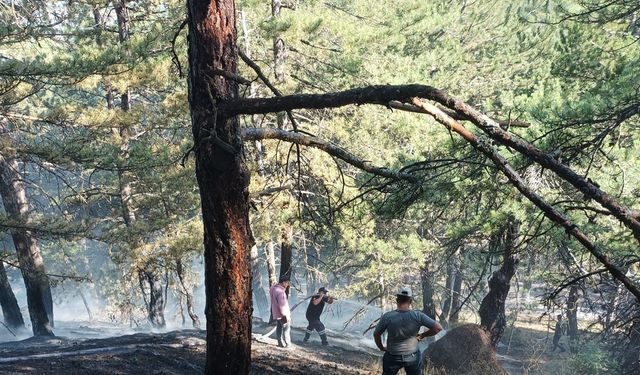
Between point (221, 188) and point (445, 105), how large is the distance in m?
1.63

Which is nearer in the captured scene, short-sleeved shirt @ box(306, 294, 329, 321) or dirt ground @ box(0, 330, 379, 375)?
dirt ground @ box(0, 330, 379, 375)

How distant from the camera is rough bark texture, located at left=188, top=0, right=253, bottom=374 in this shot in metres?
3.47

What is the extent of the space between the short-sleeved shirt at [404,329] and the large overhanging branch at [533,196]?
12.2 feet

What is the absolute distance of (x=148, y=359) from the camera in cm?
776

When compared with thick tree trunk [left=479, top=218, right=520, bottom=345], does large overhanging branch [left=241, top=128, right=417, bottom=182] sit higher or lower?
higher

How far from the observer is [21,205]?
15711mm

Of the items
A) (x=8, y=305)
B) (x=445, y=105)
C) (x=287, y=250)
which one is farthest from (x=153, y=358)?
(x=8, y=305)

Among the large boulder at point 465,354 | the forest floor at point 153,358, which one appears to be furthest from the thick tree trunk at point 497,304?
the forest floor at point 153,358

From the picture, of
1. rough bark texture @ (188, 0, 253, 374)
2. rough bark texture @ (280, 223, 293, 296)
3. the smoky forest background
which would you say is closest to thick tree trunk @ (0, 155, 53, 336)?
the smoky forest background

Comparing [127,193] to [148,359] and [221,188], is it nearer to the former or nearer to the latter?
[148,359]

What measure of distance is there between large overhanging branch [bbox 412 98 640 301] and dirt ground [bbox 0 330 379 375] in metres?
5.90

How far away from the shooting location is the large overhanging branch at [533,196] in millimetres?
2602

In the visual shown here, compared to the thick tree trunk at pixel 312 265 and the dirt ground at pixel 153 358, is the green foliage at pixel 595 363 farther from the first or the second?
the thick tree trunk at pixel 312 265

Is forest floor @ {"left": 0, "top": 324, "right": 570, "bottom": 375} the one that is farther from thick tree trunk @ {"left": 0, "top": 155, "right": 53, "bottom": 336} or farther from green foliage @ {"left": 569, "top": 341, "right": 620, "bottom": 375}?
green foliage @ {"left": 569, "top": 341, "right": 620, "bottom": 375}
